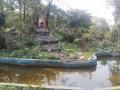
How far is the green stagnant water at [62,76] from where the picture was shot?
867 centimetres

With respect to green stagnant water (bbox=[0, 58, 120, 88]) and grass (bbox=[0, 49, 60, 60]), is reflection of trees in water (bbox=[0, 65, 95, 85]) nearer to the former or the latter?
green stagnant water (bbox=[0, 58, 120, 88])

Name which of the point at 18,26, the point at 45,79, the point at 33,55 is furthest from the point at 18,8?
the point at 45,79

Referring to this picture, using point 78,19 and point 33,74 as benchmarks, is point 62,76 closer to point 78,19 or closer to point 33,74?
point 33,74

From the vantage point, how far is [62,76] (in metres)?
9.78

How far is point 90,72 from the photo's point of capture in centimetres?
1082

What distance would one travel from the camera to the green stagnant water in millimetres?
8672

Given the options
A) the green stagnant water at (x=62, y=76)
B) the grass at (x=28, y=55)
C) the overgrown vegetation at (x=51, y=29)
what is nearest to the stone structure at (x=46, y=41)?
the overgrown vegetation at (x=51, y=29)

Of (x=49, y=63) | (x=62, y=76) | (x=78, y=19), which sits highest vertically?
(x=78, y=19)

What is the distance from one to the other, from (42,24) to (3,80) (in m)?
8.80

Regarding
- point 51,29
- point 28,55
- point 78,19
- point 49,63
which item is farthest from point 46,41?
point 78,19

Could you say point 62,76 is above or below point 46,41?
below

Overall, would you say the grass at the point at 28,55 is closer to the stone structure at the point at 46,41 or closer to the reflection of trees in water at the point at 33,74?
the reflection of trees in water at the point at 33,74

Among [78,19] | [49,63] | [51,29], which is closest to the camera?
[49,63]

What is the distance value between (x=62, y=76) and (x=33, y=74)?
4.14 feet
